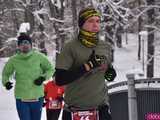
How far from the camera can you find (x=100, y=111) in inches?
193

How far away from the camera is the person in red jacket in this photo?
9.12 m

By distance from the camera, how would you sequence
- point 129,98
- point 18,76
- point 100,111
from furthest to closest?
point 18,76 < point 129,98 < point 100,111

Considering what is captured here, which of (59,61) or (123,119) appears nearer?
(59,61)

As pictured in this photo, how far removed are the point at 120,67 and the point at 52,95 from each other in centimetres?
3027

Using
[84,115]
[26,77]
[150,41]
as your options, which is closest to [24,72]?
[26,77]

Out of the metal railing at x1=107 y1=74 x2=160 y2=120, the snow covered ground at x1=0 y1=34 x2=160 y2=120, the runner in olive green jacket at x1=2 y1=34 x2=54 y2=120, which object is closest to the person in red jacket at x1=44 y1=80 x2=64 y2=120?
the runner in olive green jacket at x1=2 y1=34 x2=54 y2=120

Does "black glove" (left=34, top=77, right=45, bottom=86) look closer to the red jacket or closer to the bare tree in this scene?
the red jacket

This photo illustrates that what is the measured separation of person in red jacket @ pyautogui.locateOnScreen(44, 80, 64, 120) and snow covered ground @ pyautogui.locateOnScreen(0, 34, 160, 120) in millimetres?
1373

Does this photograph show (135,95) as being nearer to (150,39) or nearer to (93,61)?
(93,61)

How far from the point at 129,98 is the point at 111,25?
942 inches

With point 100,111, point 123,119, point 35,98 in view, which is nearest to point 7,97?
point 35,98

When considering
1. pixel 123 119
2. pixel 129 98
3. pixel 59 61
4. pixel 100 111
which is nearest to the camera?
pixel 59 61

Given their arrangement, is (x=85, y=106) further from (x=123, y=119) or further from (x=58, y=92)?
(x=58, y=92)

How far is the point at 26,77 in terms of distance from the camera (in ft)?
25.4
